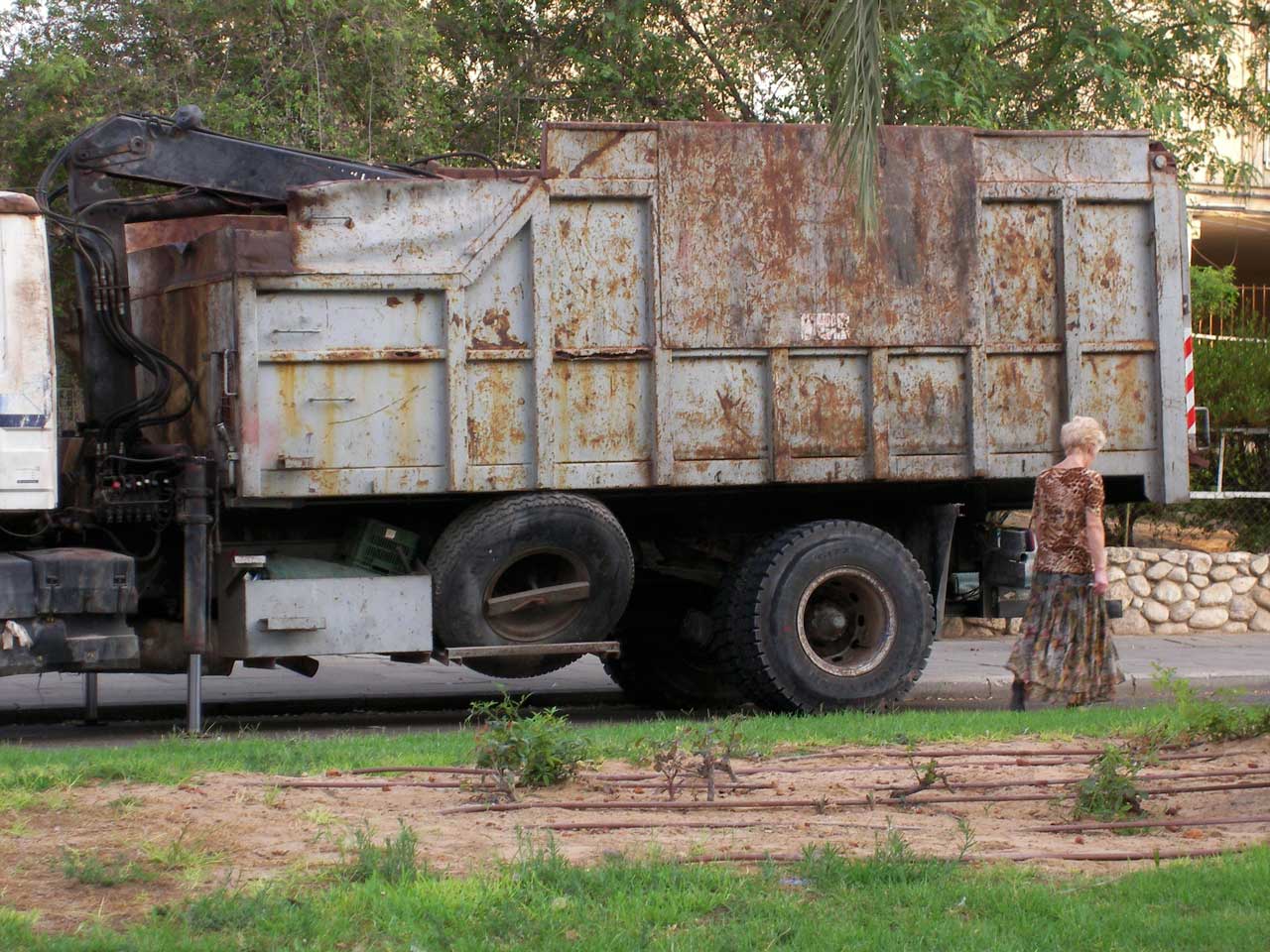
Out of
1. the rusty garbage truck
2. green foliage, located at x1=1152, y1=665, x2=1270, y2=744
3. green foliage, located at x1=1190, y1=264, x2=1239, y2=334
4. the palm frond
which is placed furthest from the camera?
green foliage, located at x1=1190, y1=264, x2=1239, y2=334

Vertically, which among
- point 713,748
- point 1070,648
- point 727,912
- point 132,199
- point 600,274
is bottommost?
point 727,912

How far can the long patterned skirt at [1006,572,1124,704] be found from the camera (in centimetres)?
951

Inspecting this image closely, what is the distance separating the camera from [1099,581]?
372 inches

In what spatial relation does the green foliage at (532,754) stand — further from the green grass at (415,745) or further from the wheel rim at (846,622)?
the wheel rim at (846,622)

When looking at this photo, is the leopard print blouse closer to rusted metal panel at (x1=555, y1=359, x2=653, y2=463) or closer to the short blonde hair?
the short blonde hair

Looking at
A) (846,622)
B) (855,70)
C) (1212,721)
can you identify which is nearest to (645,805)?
(1212,721)

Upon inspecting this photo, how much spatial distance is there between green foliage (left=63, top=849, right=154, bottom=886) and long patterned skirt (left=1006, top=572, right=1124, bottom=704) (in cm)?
568

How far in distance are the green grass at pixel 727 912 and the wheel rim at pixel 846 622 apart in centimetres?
517

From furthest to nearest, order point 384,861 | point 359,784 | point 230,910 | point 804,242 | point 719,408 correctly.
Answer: point 804,242 < point 719,408 < point 359,784 < point 384,861 < point 230,910

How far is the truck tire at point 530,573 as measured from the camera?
31.7 feet

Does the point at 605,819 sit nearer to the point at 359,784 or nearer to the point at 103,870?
the point at 359,784

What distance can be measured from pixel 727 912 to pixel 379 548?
17.9 ft

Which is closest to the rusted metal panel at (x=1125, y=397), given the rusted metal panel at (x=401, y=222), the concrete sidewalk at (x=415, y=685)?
the concrete sidewalk at (x=415, y=685)

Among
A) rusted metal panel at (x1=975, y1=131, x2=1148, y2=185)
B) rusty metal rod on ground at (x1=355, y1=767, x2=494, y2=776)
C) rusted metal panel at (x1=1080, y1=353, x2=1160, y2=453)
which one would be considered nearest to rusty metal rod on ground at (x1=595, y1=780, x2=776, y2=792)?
rusty metal rod on ground at (x1=355, y1=767, x2=494, y2=776)
